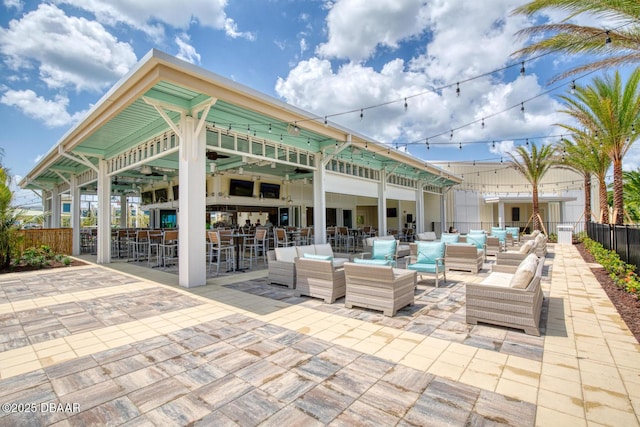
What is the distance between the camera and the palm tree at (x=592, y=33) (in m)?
4.34

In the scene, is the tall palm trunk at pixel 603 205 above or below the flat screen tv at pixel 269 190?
below

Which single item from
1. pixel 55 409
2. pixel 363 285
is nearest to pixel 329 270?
pixel 363 285

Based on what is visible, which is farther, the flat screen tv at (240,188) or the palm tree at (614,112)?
the flat screen tv at (240,188)

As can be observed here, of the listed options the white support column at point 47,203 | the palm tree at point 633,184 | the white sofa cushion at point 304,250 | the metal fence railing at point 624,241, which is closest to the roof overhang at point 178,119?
the white sofa cushion at point 304,250

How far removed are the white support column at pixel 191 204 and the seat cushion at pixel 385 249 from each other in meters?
3.63

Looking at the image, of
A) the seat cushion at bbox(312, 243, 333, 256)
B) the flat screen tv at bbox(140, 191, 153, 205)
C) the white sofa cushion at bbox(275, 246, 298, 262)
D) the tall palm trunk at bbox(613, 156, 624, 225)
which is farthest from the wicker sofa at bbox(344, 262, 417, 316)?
the flat screen tv at bbox(140, 191, 153, 205)

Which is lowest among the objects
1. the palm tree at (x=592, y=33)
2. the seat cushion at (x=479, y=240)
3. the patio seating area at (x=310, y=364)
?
the patio seating area at (x=310, y=364)

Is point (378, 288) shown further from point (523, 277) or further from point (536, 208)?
point (536, 208)

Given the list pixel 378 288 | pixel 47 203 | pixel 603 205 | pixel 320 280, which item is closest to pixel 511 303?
pixel 378 288

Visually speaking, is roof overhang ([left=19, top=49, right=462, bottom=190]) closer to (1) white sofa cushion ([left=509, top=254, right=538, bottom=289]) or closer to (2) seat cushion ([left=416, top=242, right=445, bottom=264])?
(2) seat cushion ([left=416, top=242, right=445, bottom=264])

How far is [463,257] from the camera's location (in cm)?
684

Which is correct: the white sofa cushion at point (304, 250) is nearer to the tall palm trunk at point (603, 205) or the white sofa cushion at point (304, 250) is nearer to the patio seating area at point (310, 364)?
the patio seating area at point (310, 364)

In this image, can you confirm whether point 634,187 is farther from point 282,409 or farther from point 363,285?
point 282,409

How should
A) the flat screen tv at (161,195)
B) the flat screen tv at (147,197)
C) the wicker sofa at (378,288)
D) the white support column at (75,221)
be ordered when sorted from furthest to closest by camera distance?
1. the flat screen tv at (147,197)
2. the flat screen tv at (161,195)
3. the white support column at (75,221)
4. the wicker sofa at (378,288)
